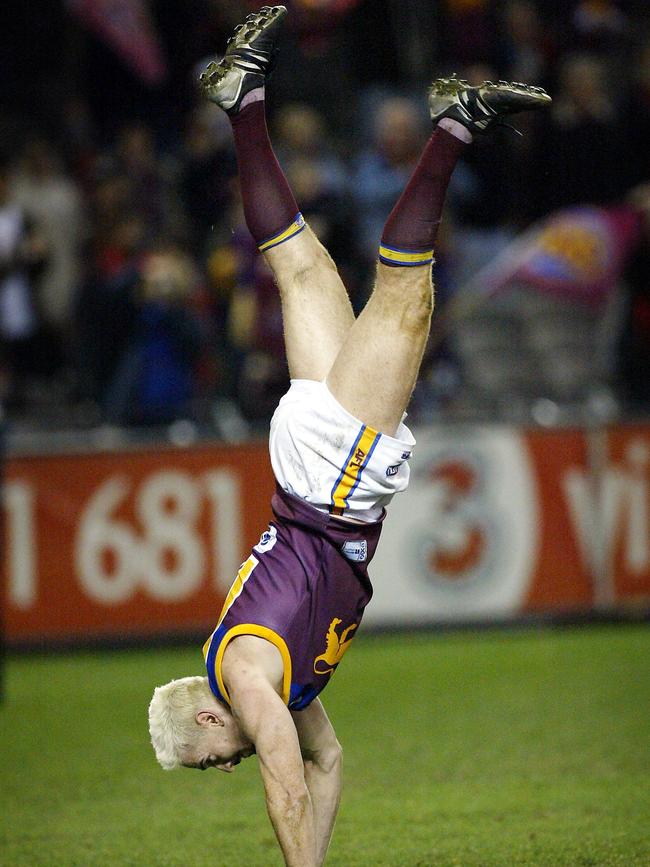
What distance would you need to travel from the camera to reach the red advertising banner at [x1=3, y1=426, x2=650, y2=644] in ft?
33.4

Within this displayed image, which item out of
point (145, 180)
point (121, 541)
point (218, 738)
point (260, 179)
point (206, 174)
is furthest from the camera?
point (145, 180)

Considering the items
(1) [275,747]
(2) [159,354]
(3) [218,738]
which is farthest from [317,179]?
(1) [275,747]

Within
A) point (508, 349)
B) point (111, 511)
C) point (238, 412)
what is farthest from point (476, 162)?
point (111, 511)

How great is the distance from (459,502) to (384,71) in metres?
5.06

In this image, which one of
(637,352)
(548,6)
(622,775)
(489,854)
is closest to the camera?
(489,854)

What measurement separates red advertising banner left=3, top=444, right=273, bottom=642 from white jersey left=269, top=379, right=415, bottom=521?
5.25 meters

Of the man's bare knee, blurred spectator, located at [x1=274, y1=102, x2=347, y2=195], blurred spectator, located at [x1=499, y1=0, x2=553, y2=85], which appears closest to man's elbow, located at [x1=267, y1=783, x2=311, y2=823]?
the man's bare knee

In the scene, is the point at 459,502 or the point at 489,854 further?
the point at 459,502

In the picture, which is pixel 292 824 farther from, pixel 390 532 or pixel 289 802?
pixel 390 532

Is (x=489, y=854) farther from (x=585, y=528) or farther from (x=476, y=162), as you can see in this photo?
(x=476, y=162)

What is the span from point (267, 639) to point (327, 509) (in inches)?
21.5

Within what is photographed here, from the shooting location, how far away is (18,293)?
11320 millimetres

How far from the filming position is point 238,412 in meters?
10.6

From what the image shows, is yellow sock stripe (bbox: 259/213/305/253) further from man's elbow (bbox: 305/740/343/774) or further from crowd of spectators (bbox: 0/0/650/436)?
crowd of spectators (bbox: 0/0/650/436)
